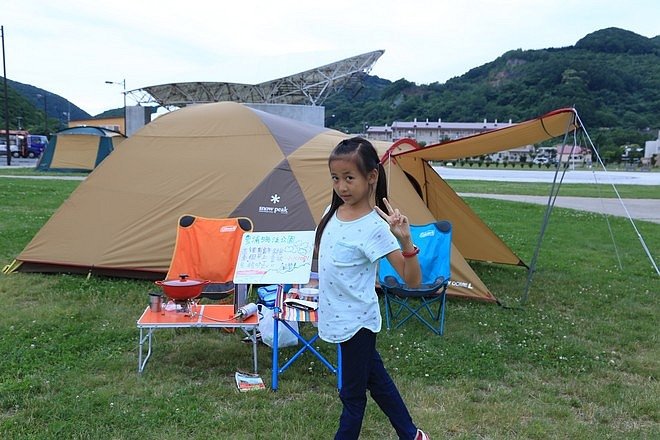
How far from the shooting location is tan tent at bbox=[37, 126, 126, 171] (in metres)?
23.4

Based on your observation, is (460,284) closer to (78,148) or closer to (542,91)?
(78,148)

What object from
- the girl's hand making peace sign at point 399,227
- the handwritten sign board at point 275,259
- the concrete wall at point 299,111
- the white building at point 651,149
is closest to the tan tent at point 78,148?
the concrete wall at point 299,111

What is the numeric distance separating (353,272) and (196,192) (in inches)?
147

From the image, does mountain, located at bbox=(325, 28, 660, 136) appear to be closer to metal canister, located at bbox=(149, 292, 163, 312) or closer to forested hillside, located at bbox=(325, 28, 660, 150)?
forested hillside, located at bbox=(325, 28, 660, 150)

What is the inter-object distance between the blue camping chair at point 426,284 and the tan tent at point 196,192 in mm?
421

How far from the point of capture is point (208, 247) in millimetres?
5004

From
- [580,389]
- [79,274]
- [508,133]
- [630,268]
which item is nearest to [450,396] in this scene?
[580,389]

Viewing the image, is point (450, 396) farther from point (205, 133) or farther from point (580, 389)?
point (205, 133)

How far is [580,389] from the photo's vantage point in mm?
3531

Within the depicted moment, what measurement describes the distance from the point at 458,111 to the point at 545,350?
107986mm

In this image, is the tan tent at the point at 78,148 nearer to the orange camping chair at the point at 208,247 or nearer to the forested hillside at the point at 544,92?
the orange camping chair at the point at 208,247

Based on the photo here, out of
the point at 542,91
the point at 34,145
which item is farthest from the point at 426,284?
the point at 542,91

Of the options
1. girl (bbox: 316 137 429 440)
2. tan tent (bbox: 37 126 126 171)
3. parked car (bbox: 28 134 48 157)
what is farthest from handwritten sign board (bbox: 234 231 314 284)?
parked car (bbox: 28 134 48 157)

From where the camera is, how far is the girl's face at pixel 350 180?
2.25 m
